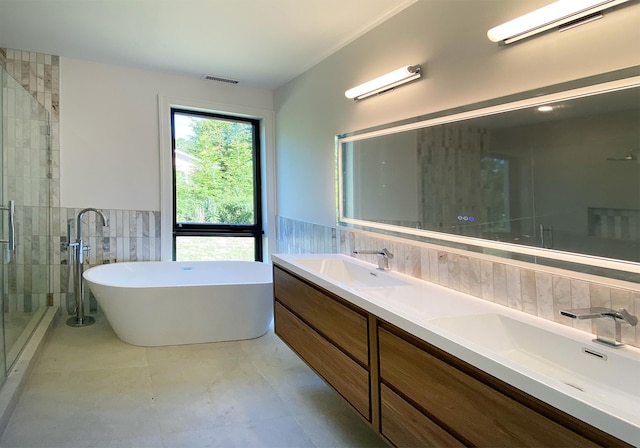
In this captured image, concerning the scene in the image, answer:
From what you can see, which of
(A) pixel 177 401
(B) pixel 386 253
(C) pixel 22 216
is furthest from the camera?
(C) pixel 22 216

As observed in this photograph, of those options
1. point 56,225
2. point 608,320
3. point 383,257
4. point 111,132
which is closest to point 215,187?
point 111,132

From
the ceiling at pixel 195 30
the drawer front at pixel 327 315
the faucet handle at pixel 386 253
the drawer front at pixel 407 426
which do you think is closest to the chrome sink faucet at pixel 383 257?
the faucet handle at pixel 386 253

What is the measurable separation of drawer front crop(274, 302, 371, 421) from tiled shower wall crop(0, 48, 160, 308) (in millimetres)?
2035

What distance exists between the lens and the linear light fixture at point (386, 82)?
7.29 feet

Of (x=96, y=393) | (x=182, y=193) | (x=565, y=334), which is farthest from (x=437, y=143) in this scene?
(x=182, y=193)

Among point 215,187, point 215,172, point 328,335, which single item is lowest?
point 328,335

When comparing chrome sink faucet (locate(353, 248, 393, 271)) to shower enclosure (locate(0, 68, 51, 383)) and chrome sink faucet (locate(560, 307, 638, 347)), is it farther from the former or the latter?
shower enclosure (locate(0, 68, 51, 383))

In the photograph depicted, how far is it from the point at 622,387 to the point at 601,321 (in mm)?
219

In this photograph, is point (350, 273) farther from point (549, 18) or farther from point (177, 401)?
point (549, 18)

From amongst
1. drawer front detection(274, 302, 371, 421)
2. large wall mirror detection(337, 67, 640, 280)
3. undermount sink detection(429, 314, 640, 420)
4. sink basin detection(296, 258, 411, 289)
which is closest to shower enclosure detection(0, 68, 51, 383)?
drawer front detection(274, 302, 371, 421)

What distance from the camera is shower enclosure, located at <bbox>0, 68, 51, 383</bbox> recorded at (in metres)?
2.58

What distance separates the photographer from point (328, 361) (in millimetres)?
1957

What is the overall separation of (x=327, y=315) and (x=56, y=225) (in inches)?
117

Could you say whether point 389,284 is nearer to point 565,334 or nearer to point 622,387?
point 565,334
